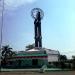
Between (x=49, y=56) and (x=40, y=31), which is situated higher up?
(x=40, y=31)

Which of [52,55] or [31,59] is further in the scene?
[52,55]

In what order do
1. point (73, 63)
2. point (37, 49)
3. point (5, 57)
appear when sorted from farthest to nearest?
point (5, 57)
point (37, 49)
point (73, 63)

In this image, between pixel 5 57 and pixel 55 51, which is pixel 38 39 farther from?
pixel 5 57

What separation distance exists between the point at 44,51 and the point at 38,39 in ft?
17.3

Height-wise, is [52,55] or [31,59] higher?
[52,55]

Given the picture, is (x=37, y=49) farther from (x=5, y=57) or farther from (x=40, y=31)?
(x=5, y=57)

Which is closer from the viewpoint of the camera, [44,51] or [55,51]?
[44,51]

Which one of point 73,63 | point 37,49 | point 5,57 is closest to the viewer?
point 73,63

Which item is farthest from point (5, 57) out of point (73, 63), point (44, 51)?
point (73, 63)

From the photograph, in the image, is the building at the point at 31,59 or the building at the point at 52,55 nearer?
the building at the point at 31,59

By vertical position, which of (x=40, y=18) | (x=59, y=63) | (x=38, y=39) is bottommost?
(x=59, y=63)

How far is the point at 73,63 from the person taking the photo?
61156mm

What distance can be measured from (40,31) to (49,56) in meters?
7.83

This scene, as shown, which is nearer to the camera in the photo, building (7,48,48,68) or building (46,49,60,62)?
building (7,48,48,68)
